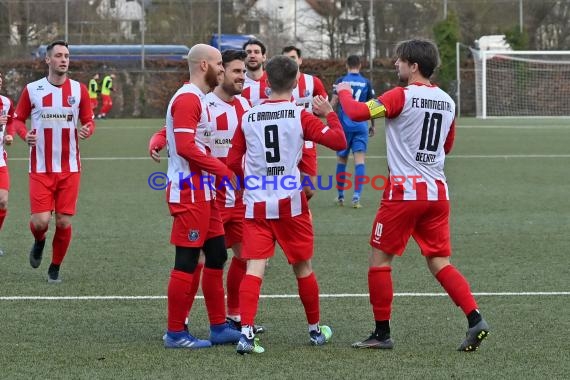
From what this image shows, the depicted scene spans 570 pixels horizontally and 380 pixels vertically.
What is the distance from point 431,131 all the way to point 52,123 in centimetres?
384

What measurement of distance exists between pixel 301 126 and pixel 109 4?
135ft

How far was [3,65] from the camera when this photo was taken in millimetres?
40719

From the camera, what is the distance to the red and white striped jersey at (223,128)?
665 centimetres

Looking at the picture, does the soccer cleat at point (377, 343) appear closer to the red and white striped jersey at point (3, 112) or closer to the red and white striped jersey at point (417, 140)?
the red and white striped jersey at point (417, 140)

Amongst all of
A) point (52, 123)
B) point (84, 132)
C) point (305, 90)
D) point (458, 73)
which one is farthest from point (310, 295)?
point (458, 73)

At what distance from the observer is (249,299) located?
5.77 m

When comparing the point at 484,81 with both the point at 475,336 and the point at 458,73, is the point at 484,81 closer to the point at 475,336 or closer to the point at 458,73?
the point at 458,73

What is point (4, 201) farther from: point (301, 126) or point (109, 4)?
point (109, 4)

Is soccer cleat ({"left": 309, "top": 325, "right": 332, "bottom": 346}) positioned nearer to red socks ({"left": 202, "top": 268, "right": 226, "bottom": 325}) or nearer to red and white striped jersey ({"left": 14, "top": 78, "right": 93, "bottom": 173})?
red socks ({"left": 202, "top": 268, "right": 226, "bottom": 325})

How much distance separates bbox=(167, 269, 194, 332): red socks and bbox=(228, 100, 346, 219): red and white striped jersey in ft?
1.79

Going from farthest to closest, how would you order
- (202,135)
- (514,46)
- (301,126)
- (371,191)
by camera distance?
(514,46), (371,191), (202,135), (301,126)

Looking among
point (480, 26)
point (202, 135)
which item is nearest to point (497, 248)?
point (202, 135)

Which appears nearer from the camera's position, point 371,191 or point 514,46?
point 371,191

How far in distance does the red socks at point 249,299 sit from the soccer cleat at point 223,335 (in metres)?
0.39
